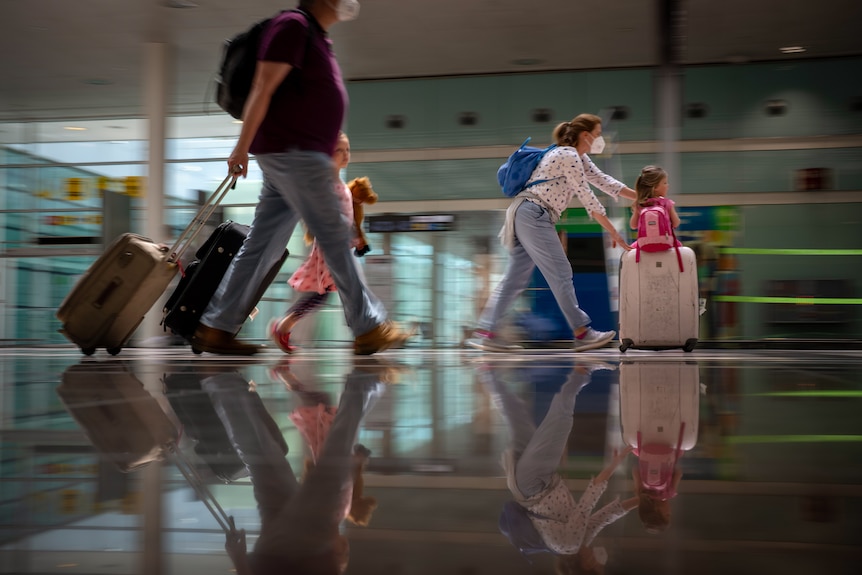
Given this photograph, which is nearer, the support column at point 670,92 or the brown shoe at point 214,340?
the brown shoe at point 214,340

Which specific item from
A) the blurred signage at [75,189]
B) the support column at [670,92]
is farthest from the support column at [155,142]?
the support column at [670,92]

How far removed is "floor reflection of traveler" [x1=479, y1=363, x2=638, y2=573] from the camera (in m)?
0.60

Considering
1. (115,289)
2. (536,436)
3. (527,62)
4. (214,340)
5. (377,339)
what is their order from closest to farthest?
(536,436)
(377,339)
(214,340)
(115,289)
(527,62)

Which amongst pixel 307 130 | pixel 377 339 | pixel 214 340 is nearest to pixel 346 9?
pixel 307 130

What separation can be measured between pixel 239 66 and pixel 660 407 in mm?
3003

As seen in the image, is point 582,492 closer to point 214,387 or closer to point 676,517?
point 676,517

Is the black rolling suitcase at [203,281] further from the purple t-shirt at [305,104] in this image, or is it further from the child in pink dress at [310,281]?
the purple t-shirt at [305,104]

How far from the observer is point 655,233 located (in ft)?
17.7

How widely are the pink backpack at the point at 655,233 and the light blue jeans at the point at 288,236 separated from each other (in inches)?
80.7

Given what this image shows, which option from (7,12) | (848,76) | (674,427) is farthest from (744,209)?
(674,427)

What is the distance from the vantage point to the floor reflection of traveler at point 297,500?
22.7 inches

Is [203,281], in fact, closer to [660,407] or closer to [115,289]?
[115,289]

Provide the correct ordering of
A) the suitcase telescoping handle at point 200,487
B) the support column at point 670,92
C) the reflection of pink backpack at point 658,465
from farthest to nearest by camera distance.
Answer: the support column at point 670,92 < the reflection of pink backpack at point 658,465 < the suitcase telescoping handle at point 200,487

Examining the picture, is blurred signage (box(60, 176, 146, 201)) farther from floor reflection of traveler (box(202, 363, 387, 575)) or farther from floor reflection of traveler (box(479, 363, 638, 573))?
floor reflection of traveler (box(479, 363, 638, 573))
